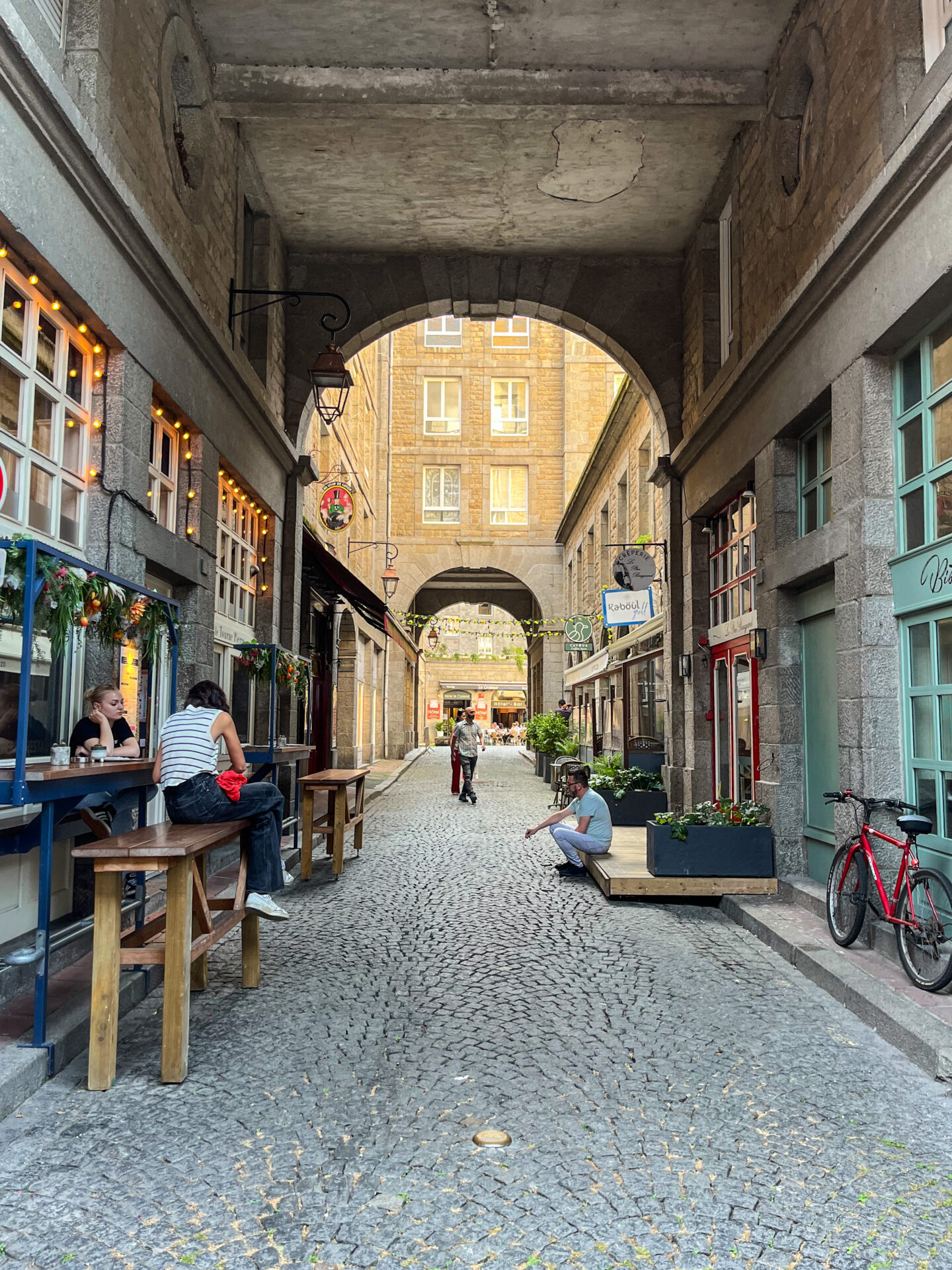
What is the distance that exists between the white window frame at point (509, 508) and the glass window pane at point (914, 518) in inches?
967

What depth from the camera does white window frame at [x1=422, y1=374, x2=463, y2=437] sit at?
30.8m

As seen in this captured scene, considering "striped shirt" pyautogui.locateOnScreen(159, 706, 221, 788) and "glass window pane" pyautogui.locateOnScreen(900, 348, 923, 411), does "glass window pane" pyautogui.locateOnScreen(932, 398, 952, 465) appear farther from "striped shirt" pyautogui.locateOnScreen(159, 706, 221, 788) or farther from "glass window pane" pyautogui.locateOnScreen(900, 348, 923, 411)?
"striped shirt" pyautogui.locateOnScreen(159, 706, 221, 788)

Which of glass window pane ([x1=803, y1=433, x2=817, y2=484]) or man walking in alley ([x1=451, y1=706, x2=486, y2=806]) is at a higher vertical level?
glass window pane ([x1=803, y1=433, x2=817, y2=484])

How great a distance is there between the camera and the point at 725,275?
36.5 feet

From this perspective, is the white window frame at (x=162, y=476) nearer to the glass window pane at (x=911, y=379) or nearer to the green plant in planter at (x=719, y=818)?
the green plant in planter at (x=719, y=818)

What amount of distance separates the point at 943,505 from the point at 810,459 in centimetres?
251

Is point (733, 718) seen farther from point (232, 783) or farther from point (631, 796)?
point (232, 783)

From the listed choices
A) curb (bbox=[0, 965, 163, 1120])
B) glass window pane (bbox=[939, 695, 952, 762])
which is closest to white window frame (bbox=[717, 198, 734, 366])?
glass window pane (bbox=[939, 695, 952, 762])

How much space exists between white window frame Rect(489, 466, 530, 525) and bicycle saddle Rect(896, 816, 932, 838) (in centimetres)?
2569

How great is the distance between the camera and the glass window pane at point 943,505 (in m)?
5.52

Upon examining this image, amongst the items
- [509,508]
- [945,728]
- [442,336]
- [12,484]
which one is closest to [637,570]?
[945,728]

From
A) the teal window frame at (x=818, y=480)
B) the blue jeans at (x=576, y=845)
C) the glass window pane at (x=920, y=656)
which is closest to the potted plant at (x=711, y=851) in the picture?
the blue jeans at (x=576, y=845)

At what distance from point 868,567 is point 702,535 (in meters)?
5.57

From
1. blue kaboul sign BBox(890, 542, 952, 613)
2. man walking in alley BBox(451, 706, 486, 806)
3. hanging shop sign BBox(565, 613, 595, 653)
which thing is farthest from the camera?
hanging shop sign BBox(565, 613, 595, 653)
